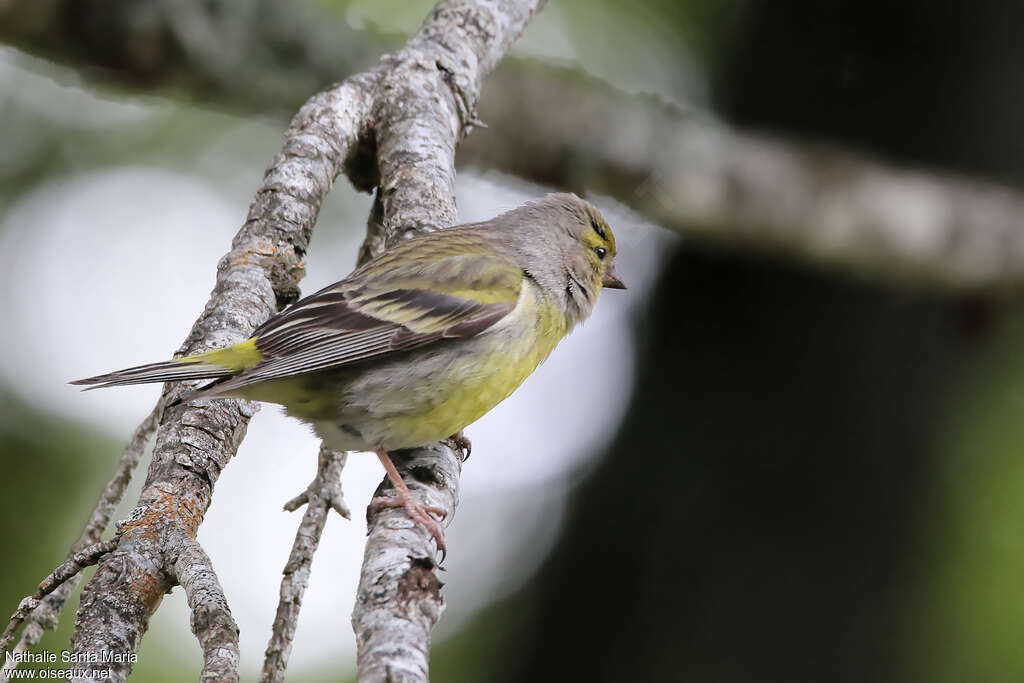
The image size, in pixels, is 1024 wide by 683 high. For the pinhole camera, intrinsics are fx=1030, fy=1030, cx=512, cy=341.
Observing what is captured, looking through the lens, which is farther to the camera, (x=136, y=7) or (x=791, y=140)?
(x=791, y=140)

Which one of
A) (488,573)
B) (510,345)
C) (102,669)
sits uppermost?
(488,573)

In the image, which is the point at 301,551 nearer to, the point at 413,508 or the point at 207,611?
the point at 413,508

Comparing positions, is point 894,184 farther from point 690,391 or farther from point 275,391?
point 275,391

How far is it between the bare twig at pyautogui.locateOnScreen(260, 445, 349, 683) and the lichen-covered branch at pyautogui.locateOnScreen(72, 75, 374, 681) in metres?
0.34

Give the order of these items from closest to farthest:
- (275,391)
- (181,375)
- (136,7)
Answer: (181,375), (275,391), (136,7)

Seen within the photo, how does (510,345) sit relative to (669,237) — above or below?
below

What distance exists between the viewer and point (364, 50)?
5598 millimetres

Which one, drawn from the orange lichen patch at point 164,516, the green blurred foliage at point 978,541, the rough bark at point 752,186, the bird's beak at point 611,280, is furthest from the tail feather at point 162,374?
the green blurred foliage at point 978,541

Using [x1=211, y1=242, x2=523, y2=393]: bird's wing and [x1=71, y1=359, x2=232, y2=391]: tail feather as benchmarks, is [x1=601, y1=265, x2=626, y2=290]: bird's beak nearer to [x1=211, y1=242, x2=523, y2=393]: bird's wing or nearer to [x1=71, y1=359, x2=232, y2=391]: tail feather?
[x1=211, y1=242, x2=523, y2=393]: bird's wing

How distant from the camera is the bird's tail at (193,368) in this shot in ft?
10.5

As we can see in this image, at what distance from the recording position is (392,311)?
401cm

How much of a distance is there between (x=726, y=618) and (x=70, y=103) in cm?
679

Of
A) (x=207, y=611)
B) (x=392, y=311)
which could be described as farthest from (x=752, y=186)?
(x=207, y=611)

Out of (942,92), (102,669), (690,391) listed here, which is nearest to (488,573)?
(690,391)
